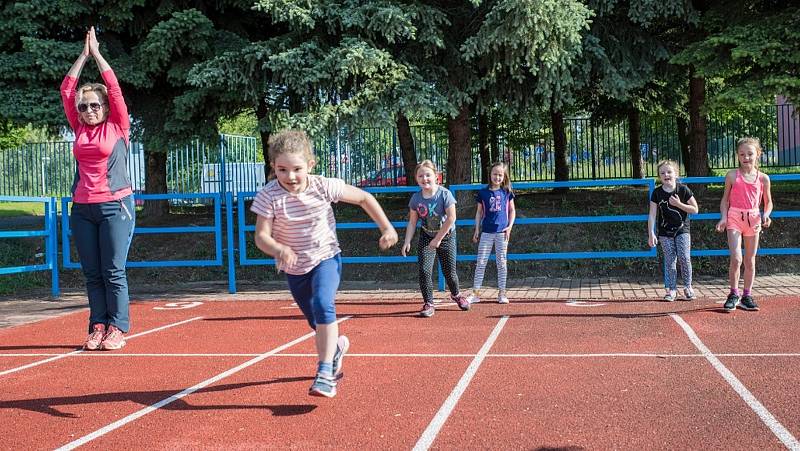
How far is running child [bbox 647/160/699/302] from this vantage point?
9.81 metres

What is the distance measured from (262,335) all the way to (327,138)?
579 centimetres

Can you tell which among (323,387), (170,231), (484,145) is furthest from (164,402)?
(484,145)

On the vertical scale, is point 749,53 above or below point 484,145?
above

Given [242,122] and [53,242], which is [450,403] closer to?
[53,242]

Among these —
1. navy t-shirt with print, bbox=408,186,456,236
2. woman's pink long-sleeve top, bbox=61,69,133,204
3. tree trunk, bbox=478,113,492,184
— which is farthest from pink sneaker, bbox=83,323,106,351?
tree trunk, bbox=478,113,492,184

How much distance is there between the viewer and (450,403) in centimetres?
507

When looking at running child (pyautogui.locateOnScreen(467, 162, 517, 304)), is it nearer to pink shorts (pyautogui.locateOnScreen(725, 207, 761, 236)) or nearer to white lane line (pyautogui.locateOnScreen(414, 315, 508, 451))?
pink shorts (pyautogui.locateOnScreen(725, 207, 761, 236))

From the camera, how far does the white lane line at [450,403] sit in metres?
4.28

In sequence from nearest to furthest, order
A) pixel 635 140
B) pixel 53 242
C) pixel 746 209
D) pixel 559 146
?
pixel 746 209 → pixel 53 242 → pixel 559 146 → pixel 635 140

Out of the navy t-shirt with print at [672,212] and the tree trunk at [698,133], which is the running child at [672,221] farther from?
the tree trunk at [698,133]

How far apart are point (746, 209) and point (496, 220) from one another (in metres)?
3.01

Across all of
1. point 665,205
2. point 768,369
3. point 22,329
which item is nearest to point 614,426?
point 768,369

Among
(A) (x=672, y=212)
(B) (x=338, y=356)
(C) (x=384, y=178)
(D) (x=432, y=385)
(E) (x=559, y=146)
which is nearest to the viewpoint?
(B) (x=338, y=356)

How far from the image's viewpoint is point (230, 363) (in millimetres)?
6695
